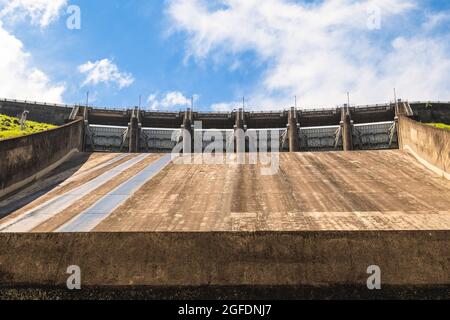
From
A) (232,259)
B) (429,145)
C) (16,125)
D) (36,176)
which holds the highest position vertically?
(16,125)

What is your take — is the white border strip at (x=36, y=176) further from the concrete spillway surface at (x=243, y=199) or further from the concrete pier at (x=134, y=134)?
the concrete pier at (x=134, y=134)

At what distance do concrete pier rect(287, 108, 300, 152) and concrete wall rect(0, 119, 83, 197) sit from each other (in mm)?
23806

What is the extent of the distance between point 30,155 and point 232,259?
54.6 ft

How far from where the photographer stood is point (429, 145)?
76.8 feet

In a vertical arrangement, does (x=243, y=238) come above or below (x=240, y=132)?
below

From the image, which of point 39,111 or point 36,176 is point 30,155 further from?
point 39,111

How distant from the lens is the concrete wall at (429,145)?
20.7 metres

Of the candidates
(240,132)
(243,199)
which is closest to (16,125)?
(240,132)

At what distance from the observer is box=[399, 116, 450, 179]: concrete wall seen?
67.9ft

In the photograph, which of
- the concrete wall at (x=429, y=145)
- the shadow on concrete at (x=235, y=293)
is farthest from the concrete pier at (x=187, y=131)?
the shadow on concrete at (x=235, y=293)

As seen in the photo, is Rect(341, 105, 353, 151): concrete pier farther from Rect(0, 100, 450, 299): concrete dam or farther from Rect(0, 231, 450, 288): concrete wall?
Rect(0, 231, 450, 288): concrete wall

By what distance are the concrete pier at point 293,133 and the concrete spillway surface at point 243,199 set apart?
13753 mm
